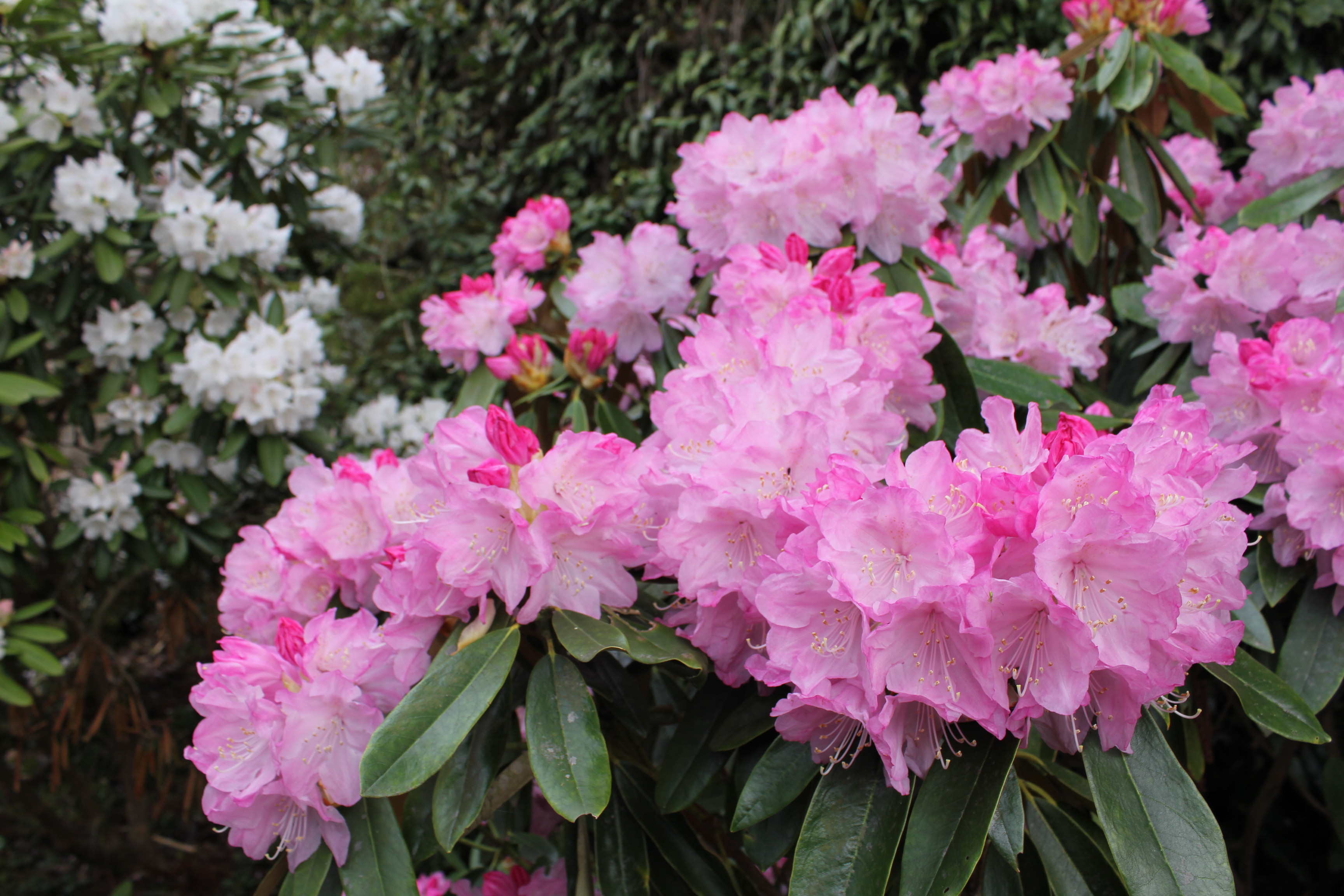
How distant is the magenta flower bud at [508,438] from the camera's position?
71 cm

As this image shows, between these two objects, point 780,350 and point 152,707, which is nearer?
point 780,350

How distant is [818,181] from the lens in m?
1.05

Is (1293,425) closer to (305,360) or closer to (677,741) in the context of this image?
(677,741)

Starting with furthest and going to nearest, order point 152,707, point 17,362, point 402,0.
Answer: point 402,0, point 152,707, point 17,362

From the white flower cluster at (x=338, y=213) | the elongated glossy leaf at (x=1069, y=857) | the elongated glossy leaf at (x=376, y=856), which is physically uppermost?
the elongated glossy leaf at (x=1069, y=857)

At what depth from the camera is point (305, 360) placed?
2.16m

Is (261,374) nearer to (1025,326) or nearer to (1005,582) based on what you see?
(1025,326)

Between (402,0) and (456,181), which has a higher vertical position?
(402,0)

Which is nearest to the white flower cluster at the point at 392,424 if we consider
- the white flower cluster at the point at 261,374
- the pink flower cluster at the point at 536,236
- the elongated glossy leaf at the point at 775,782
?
the white flower cluster at the point at 261,374

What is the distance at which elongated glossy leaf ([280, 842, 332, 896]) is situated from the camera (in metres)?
0.70

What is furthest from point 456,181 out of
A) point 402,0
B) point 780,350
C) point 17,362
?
point 780,350

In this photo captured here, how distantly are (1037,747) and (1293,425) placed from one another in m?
0.43

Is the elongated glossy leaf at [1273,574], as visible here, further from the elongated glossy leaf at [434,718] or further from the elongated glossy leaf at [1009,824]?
the elongated glossy leaf at [434,718]

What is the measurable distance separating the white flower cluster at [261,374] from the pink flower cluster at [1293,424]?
1.92 meters
